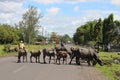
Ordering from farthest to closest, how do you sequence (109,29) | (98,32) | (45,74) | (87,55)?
(98,32)
(109,29)
(87,55)
(45,74)

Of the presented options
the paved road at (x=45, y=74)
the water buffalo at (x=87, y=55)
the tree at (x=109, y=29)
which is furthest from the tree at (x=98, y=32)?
the paved road at (x=45, y=74)

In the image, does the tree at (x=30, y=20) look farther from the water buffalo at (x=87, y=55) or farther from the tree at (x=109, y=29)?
the water buffalo at (x=87, y=55)

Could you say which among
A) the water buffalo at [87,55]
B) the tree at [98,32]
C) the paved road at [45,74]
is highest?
the tree at [98,32]

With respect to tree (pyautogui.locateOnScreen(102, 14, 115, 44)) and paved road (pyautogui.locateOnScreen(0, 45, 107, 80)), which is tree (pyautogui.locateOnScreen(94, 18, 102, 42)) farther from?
paved road (pyautogui.locateOnScreen(0, 45, 107, 80))

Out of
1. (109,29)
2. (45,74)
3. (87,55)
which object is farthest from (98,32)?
(45,74)

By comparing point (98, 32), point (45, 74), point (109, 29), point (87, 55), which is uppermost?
point (109, 29)

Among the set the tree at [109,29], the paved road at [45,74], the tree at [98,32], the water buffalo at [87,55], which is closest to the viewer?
the paved road at [45,74]

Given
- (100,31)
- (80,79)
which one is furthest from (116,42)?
(80,79)

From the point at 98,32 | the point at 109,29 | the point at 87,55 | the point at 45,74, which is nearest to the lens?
the point at 45,74

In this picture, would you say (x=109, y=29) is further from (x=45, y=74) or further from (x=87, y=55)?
(x=45, y=74)

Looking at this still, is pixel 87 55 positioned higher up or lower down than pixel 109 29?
lower down

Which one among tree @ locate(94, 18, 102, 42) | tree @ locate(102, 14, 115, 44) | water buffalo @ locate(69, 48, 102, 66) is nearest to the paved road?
water buffalo @ locate(69, 48, 102, 66)

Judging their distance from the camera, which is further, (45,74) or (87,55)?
(87,55)

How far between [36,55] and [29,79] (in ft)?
49.8
